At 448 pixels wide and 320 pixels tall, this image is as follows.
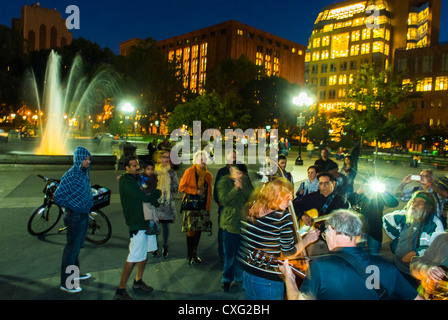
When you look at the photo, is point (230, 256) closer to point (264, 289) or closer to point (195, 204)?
point (195, 204)

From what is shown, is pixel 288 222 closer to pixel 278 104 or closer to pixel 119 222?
pixel 119 222

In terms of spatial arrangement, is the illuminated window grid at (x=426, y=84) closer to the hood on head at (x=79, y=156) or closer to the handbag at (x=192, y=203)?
the handbag at (x=192, y=203)

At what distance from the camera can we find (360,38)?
320 feet

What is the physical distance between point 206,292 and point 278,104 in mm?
68731

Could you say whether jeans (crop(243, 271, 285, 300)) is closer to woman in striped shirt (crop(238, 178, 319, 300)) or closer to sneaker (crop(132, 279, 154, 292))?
woman in striped shirt (crop(238, 178, 319, 300))

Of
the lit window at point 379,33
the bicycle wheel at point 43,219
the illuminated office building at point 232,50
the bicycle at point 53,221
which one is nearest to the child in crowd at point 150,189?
the bicycle at point 53,221

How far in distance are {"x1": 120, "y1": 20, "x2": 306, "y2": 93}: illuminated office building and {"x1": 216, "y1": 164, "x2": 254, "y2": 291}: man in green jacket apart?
10099 centimetres

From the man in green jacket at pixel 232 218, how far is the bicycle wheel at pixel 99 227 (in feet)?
9.72

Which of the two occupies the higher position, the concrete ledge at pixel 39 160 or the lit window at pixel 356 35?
the lit window at pixel 356 35

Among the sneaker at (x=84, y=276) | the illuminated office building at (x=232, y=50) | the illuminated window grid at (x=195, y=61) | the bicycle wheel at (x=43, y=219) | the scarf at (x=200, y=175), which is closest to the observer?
the sneaker at (x=84, y=276)

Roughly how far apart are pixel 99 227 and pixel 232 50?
11036cm

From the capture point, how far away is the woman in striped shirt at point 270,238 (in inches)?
129

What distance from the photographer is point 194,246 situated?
6113mm
